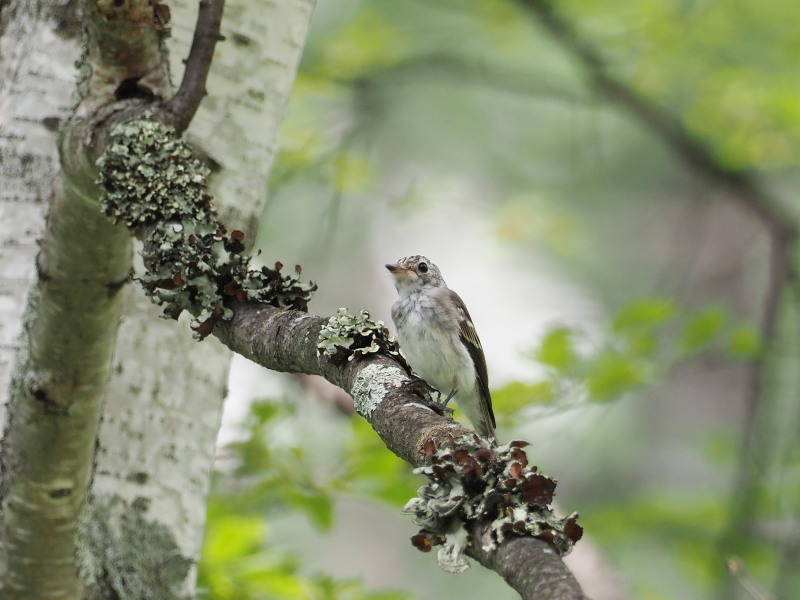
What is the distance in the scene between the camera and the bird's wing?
11.5 ft

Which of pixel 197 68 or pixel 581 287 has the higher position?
pixel 581 287

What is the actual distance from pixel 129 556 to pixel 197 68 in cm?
140

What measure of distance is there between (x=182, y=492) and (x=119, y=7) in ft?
4.68

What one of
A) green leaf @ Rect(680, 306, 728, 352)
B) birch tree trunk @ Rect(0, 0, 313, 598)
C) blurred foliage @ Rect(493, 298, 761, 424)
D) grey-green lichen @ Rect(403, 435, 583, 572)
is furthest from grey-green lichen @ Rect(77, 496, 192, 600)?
green leaf @ Rect(680, 306, 728, 352)

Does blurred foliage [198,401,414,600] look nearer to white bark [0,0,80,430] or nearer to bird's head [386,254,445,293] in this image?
bird's head [386,254,445,293]

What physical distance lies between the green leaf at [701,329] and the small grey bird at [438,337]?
113cm

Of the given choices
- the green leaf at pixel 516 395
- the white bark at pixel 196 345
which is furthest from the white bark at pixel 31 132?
the green leaf at pixel 516 395

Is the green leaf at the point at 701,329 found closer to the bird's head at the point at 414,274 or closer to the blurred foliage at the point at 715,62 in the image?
the bird's head at the point at 414,274

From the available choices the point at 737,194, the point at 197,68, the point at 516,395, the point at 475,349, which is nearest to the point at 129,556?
the point at 197,68

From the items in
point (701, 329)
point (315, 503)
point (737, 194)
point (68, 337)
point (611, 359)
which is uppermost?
point (737, 194)

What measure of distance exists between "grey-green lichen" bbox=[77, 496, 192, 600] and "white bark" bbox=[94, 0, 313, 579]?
0.04 m

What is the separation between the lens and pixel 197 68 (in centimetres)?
211

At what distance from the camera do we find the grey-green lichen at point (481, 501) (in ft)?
3.92

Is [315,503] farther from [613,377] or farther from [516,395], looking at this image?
[613,377]
